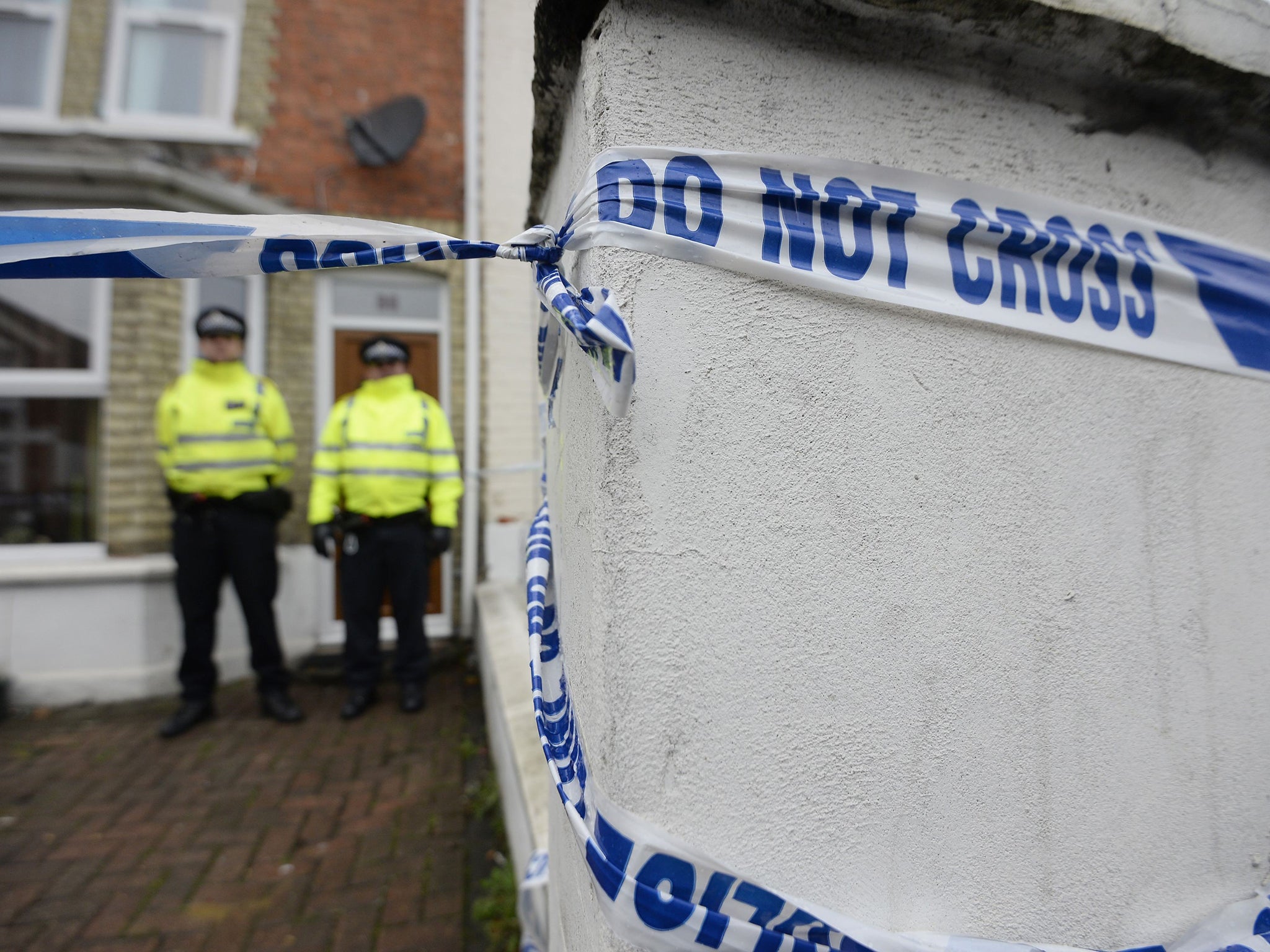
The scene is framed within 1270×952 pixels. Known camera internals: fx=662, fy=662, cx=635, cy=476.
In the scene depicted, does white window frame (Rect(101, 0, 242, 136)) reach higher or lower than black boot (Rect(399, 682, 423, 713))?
higher

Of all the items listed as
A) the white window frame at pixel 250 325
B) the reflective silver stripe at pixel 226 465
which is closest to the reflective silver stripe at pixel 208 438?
the reflective silver stripe at pixel 226 465

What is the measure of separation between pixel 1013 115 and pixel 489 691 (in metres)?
3.39

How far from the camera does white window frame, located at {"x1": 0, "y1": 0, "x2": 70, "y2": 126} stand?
478 centimetres

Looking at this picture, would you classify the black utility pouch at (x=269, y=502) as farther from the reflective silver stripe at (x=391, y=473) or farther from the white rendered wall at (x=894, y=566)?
the white rendered wall at (x=894, y=566)

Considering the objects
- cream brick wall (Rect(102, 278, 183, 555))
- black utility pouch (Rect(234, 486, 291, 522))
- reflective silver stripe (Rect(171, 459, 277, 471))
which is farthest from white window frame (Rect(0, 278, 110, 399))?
black utility pouch (Rect(234, 486, 291, 522))

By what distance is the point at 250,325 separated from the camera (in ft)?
16.3

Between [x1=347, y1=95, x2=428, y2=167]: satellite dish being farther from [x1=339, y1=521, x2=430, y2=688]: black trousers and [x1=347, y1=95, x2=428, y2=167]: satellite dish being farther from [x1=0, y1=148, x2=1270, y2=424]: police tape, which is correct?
[x1=0, y1=148, x2=1270, y2=424]: police tape

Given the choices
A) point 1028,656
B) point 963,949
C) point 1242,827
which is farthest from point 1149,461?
point 963,949

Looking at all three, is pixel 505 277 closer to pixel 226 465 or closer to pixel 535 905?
pixel 226 465

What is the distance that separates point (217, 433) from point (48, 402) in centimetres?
208

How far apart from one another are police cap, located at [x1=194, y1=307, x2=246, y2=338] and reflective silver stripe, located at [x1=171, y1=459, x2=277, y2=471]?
2.39 ft

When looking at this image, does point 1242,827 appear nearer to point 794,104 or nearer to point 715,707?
point 715,707

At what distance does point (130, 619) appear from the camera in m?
4.47

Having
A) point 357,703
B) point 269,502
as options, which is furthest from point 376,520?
point 357,703
